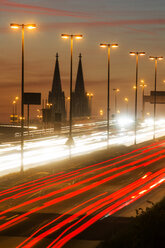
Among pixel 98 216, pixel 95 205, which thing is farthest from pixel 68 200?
pixel 98 216

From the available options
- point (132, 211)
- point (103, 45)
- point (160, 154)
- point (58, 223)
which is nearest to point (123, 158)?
point (160, 154)

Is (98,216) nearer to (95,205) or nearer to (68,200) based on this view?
(95,205)

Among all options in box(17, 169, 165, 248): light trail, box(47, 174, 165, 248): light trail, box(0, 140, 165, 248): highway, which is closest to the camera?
box(47, 174, 165, 248): light trail

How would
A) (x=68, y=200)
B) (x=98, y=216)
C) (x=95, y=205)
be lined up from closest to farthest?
(x=98, y=216), (x=95, y=205), (x=68, y=200)

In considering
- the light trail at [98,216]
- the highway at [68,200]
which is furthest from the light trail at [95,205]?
the light trail at [98,216]

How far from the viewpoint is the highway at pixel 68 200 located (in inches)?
736

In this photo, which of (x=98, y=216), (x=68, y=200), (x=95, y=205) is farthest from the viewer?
(x=68, y=200)

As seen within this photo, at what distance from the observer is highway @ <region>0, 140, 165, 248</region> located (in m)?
18.7

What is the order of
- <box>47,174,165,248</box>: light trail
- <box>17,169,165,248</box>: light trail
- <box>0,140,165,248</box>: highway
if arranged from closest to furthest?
<box>47,174,165,248</box>: light trail, <box>17,169,165,248</box>: light trail, <box>0,140,165,248</box>: highway

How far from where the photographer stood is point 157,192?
28875 millimetres

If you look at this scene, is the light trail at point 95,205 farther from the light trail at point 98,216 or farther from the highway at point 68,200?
the light trail at point 98,216

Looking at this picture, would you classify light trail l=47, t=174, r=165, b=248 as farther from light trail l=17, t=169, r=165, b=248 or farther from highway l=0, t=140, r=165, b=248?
light trail l=17, t=169, r=165, b=248

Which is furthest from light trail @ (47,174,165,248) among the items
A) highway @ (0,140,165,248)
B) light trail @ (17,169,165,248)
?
light trail @ (17,169,165,248)

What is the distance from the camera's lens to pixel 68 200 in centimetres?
2591
